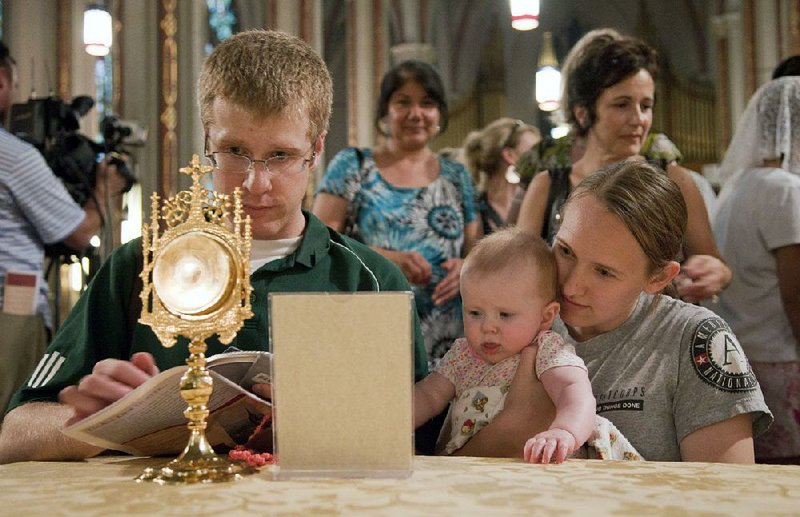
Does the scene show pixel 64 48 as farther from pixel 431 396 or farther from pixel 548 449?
pixel 548 449

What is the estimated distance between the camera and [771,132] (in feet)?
10.1

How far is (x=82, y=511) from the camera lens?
3.37 feet

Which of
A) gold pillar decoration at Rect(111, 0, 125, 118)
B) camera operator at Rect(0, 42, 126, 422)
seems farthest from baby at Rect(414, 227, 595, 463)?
gold pillar decoration at Rect(111, 0, 125, 118)

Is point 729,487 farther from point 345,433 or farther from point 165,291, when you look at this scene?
point 165,291

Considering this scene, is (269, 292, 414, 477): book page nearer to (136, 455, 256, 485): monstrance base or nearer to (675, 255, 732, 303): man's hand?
(136, 455, 256, 485): monstrance base

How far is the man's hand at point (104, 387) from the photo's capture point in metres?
1.28

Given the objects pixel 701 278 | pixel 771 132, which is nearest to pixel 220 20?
pixel 771 132

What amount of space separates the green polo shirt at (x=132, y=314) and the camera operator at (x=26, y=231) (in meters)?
1.65

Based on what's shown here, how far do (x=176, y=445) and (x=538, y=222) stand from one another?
1617 mm

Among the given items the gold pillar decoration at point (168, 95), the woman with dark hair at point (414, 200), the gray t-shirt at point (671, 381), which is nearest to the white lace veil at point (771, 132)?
the woman with dark hair at point (414, 200)

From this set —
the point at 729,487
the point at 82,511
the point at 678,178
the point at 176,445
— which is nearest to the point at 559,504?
the point at 729,487

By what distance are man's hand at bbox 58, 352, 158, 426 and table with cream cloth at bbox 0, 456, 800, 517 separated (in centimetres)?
9

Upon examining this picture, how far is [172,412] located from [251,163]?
21.1 inches

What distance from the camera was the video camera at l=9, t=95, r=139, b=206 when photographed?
4.16 m
